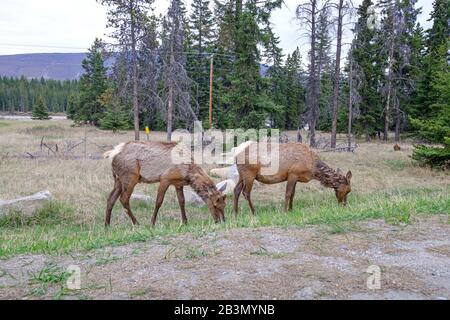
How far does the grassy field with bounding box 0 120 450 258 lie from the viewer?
6473mm

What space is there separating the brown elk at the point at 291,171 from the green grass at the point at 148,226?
0.73m

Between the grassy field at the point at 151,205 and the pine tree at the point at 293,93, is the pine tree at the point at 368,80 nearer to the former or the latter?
the pine tree at the point at 293,93

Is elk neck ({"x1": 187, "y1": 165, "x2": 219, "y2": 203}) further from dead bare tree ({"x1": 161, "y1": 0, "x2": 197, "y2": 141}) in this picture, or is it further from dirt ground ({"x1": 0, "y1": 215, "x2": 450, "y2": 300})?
dead bare tree ({"x1": 161, "y1": 0, "x2": 197, "y2": 141})

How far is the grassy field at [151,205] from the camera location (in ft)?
21.2

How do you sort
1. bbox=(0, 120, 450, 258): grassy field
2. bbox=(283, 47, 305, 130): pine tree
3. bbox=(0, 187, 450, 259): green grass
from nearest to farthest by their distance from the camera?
bbox=(0, 187, 450, 259): green grass → bbox=(0, 120, 450, 258): grassy field → bbox=(283, 47, 305, 130): pine tree

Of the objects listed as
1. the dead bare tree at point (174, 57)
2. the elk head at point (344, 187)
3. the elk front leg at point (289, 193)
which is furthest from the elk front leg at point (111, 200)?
the dead bare tree at point (174, 57)

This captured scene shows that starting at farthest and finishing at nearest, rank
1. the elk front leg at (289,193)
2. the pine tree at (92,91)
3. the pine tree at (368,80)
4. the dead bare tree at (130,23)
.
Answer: the pine tree at (92,91)
the pine tree at (368,80)
the dead bare tree at (130,23)
the elk front leg at (289,193)

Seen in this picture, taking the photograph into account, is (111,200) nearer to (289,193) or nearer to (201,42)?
(289,193)

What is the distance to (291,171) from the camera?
10812mm

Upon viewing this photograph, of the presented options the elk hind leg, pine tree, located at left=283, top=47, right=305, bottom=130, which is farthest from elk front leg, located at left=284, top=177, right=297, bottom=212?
pine tree, located at left=283, top=47, right=305, bottom=130

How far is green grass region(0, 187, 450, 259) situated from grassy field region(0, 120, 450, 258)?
0.01 meters

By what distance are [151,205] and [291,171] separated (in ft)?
13.9

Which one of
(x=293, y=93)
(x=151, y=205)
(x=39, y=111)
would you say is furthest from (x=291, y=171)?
(x=39, y=111)
